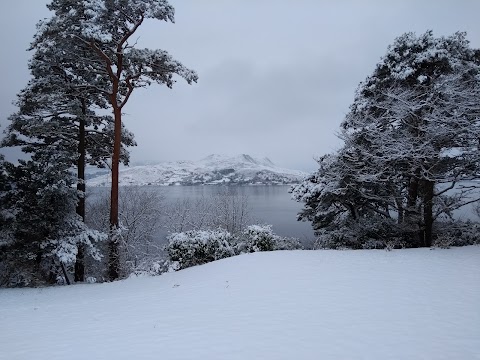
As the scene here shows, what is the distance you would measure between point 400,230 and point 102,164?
499 inches

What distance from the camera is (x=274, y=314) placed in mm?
5047

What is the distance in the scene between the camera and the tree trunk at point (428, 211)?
10203 mm

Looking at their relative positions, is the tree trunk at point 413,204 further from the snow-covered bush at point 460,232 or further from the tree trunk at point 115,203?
the tree trunk at point 115,203

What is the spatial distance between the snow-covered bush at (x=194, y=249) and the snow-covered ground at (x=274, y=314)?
1.67 m

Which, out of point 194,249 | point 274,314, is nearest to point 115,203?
point 194,249

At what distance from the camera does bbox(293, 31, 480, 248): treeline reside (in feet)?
29.8

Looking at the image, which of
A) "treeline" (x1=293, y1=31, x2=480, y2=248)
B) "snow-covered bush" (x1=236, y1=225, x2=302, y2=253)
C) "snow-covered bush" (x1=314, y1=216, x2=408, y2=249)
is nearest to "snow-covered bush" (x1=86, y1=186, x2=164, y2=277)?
"snow-covered bush" (x1=236, y1=225, x2=302, y2=253)

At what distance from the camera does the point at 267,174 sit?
11631cm

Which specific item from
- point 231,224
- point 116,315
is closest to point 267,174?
point 231,224

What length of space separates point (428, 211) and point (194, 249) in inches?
327

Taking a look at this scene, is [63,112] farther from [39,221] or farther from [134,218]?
[134,218]

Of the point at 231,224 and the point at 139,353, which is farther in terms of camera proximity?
the point at 231,224

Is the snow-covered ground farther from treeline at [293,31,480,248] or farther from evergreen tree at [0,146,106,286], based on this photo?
treeline at [293,31,480,248]

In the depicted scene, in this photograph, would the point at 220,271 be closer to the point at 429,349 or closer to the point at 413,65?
the point at 429,349
